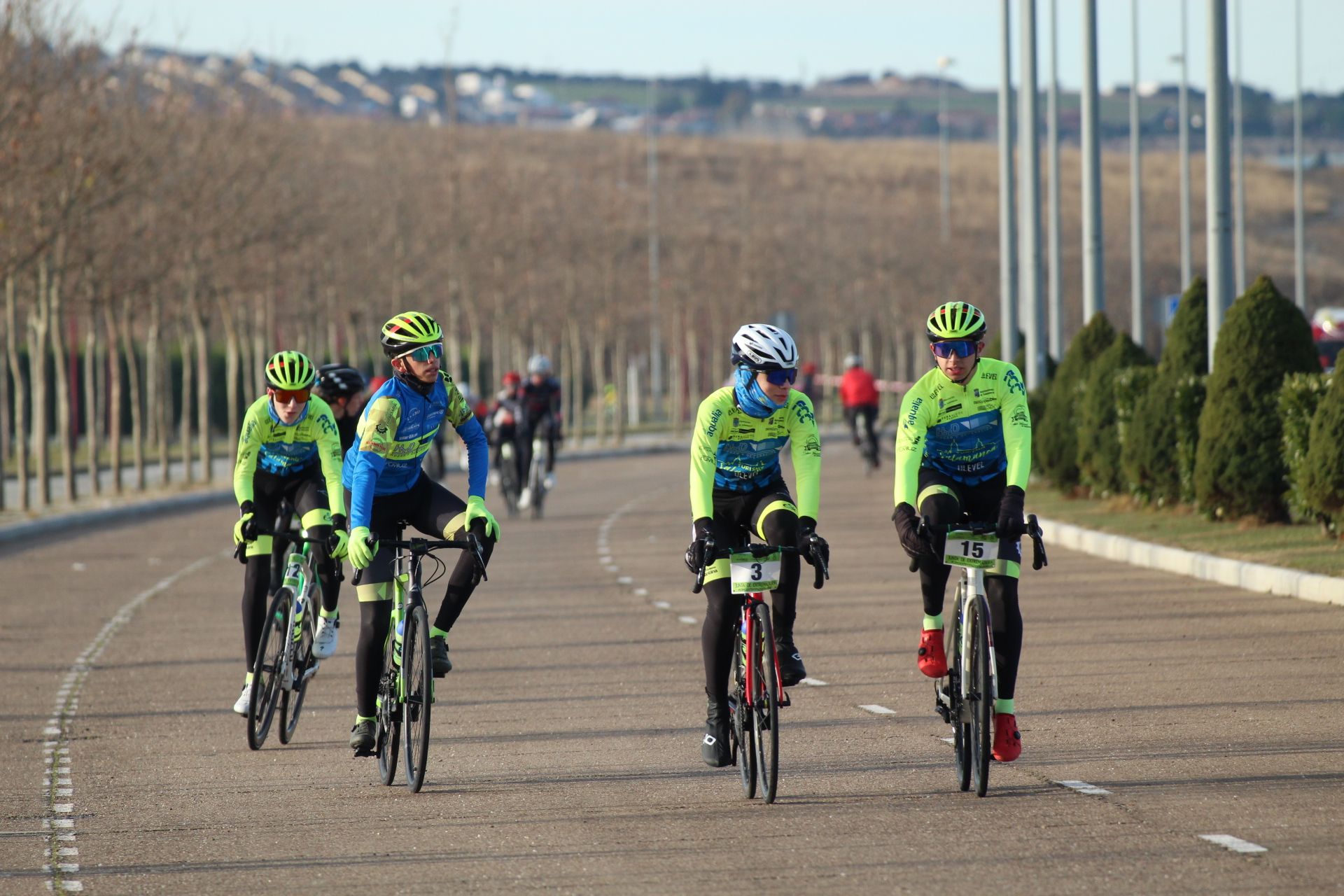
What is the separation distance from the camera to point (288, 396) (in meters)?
10.5

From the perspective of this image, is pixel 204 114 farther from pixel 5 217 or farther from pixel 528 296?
pixel 528 296

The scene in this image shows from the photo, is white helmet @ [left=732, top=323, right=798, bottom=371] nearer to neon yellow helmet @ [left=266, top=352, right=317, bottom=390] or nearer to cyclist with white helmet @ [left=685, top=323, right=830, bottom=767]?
cyclist with white helmet @ [left=685, top=323, right=830, bottom=767]

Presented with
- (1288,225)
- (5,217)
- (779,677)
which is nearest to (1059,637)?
(779,677)

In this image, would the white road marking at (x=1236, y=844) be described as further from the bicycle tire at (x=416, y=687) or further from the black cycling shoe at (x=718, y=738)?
the bicycle tire at (x=416, y=687)

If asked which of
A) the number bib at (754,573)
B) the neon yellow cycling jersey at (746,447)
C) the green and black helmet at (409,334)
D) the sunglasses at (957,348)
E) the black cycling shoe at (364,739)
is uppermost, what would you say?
the green and black helmet at (409,334)

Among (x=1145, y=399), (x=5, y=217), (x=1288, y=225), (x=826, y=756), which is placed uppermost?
(x=1288, y=225)

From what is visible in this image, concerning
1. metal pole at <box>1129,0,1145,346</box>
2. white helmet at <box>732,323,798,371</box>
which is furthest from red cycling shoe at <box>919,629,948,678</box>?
metal pole at <box>1129,0,1145,346</box>

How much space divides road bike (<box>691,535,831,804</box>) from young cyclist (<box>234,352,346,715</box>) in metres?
2.53

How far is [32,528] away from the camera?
27375 millimetres

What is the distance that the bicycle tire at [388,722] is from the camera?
8.62 metres

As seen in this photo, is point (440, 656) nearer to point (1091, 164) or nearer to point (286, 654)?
point (286, 654)

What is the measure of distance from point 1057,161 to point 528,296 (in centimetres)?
2557

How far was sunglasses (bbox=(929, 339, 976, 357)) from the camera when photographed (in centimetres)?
845

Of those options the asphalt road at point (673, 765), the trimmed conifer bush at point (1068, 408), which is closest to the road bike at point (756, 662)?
the asphalt road at point (673, 765)
